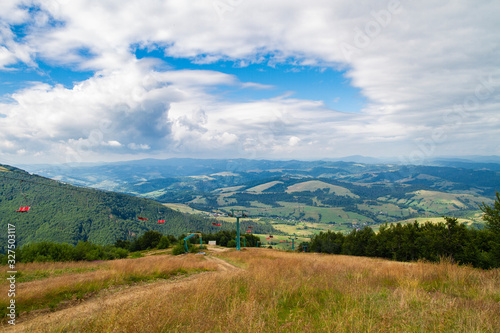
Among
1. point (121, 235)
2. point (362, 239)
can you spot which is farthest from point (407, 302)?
point (121, 235)

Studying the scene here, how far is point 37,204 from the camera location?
160 m

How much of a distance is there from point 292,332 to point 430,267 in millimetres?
8340

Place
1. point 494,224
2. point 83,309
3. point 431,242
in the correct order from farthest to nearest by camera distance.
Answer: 1. point 431,242
2. point 494,224
3. point 83,309

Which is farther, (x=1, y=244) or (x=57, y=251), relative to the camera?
(x=1, y=244)

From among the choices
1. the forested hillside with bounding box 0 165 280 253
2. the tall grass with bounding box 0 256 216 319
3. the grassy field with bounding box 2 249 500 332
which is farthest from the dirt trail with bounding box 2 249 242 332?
the forested hillside with bounding box 0 165 280 253

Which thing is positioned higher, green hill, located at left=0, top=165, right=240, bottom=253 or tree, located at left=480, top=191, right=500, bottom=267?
tree, located at left=480, top=191, right=500, bottom=267

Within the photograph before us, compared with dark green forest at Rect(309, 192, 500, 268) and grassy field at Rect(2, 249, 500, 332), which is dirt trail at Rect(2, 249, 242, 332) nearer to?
grassy field at Rect(2, 249, 500, 332)

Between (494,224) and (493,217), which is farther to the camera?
(494,224)

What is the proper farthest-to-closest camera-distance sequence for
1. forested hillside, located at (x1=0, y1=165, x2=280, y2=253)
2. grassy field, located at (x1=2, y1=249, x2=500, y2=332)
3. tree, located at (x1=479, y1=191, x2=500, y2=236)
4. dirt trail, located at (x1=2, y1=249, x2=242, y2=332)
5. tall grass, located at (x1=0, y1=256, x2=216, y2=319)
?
forested hillside, located at (x1=0, y1=165, x2=280, y2=253), tree, located at (x1=479, y1=191, x2=500, y2=236), tall grass, located at (x1=0, y1=256, x2=216, y2=319), dirt trail, located at (x1=2, y1=249, x2=242, y2=332), grassy field, located at (x1=2, y1=249, x2=500, y2=332)

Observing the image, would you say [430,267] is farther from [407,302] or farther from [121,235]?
[121,235]

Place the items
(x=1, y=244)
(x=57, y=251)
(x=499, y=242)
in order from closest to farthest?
(x=499, y=242) → (x=57, y=251) → (x=1, y=244)

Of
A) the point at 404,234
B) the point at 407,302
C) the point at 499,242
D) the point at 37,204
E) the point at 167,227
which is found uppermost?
the point at 407,302

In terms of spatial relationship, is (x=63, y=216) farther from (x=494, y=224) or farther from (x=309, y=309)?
(x=494, y=224)

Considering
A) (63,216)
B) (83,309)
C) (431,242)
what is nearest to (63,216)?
(63,216)
